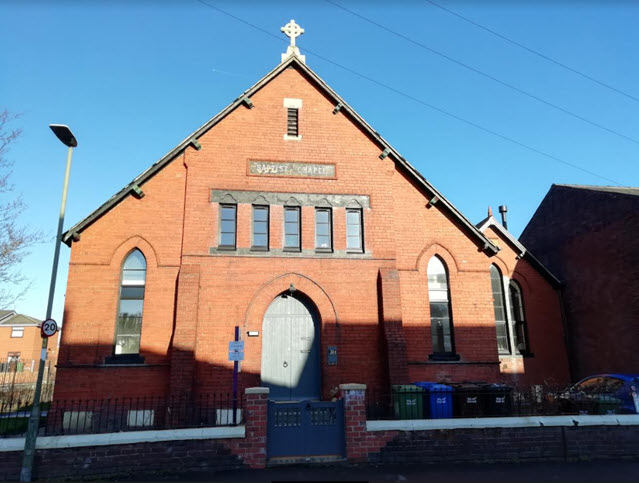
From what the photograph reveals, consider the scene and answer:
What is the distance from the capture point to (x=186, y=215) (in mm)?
13805

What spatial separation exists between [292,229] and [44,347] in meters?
7.64

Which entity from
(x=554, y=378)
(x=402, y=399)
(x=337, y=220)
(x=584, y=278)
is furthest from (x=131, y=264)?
(x=584, y=278)

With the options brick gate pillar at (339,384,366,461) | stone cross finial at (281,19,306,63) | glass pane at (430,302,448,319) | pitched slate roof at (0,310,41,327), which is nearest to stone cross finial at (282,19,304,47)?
stone cross finial at (281,19,306,63)

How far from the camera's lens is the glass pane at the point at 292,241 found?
14211mm

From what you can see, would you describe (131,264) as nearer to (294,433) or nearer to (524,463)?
(294,433)

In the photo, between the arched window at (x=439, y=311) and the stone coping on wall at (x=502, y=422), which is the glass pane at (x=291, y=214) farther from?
the stone coping on wall at (x=502, y=422)

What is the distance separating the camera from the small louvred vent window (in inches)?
601

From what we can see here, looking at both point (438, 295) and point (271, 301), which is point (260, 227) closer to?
point (271, 301)

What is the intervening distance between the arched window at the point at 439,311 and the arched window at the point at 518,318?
5.05m

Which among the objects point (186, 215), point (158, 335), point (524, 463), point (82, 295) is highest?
point (186, 215)

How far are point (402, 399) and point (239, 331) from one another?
5072mm

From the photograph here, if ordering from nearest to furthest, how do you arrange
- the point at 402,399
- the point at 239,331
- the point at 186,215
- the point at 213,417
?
the point at 402,399 → the point at 213,417 → the point at 239,331 → the point at 186,215

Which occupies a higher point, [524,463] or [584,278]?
[584,278]

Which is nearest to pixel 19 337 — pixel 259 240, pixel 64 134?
pixel 259 240
